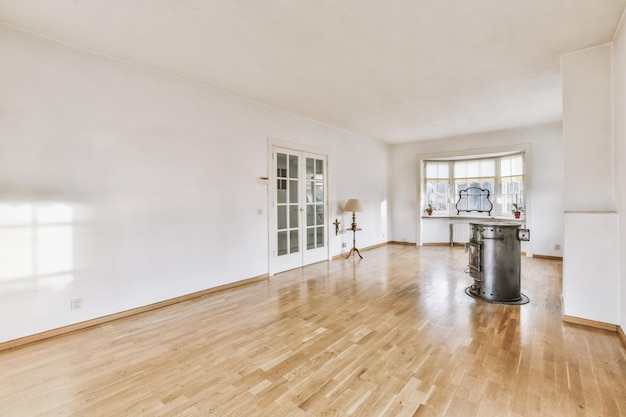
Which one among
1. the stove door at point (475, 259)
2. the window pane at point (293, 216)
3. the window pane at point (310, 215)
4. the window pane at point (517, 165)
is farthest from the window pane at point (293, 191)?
the window pane at point (517, 165)

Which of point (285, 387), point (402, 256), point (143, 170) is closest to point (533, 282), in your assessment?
point (402, 256)

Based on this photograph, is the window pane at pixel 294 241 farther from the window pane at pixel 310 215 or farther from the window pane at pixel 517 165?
the window pane at pixel 517 165

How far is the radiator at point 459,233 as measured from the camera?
7933 millimetres

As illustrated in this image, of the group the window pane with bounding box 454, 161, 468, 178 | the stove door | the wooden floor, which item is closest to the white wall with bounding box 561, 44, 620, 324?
the wooden floor

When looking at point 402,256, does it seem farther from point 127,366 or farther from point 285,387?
point 127,366

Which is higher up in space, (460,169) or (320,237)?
(460,169)

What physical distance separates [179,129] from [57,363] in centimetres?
272

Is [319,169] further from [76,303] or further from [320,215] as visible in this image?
[76,303]

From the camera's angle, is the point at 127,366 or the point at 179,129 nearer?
the point at 127,366

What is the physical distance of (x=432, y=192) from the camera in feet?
27.8

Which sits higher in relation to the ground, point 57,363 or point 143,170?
point 143,170

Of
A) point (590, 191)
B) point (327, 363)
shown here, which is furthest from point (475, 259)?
point (327, 363)

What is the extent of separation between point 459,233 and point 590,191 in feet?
17.1

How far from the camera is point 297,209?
5.58 meters
